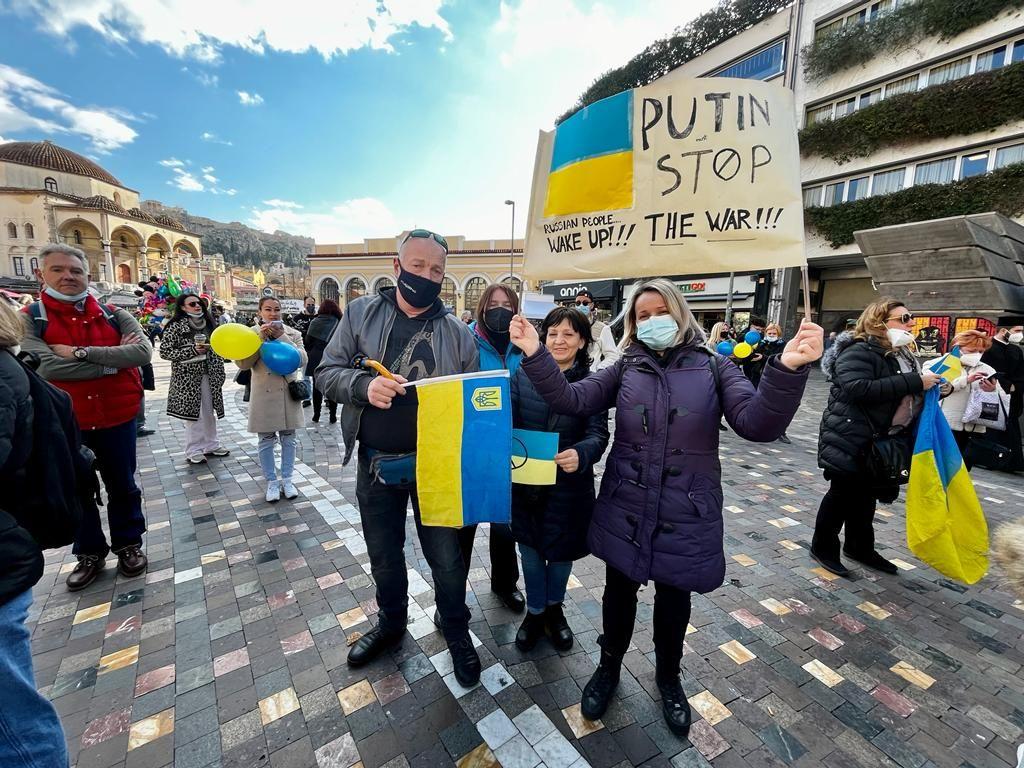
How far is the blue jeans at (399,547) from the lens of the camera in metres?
2.29

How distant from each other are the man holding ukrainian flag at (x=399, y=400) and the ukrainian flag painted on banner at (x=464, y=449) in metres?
0.10

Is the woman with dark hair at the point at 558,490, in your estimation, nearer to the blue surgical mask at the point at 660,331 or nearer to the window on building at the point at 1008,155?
the blue surgical mask at the point at 660,331

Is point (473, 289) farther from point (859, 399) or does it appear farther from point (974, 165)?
point (859, 399)

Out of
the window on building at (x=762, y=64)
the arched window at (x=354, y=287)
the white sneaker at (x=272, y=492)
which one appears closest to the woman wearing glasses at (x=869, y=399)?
the white sneaker at (x=272, y=492)

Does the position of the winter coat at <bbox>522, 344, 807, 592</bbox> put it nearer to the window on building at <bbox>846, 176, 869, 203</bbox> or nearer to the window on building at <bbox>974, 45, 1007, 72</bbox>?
the window on building at <bbox>846, 176, 869, 203</bbox>

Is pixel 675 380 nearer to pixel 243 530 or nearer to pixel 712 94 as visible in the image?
pixel 712 94

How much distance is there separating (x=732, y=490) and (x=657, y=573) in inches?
151

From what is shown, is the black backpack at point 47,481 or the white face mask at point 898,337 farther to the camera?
the white face mask at point 898,337

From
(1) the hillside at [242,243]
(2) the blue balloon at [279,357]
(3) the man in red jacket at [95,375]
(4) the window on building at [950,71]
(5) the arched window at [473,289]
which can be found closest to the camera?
(3) the man in red jacket at [95,375]

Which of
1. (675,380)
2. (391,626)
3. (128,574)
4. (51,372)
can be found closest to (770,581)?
(675,380)

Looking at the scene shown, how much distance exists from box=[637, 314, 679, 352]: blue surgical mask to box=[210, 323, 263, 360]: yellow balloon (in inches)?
154

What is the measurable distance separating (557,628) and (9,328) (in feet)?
9.45

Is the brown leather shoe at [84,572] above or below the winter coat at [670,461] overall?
below

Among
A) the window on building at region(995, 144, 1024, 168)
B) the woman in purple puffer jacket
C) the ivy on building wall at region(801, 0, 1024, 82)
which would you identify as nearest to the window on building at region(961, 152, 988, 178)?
the window on building at region(995, 144, 1024, 168)
